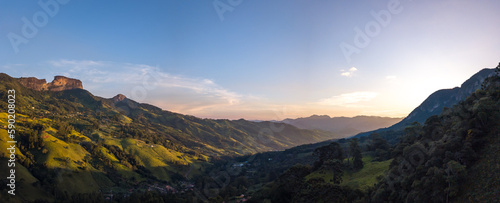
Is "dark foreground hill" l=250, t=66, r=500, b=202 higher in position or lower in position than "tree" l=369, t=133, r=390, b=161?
higher

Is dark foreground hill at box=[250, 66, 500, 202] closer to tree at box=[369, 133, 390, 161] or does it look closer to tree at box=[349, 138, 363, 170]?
tree at box=[349, 138, 363, 170]

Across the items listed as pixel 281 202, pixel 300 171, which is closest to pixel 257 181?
pixel 300 171

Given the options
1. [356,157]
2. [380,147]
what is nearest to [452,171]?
[356,157]

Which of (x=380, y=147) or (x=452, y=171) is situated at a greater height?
(x=452, y=171)

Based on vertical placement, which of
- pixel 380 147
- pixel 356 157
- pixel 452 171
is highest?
pixel 452 171

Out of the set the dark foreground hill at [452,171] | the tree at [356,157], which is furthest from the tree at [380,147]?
the dark foreground hill at [452,171]

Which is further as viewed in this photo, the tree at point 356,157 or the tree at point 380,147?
the tree at point 380,147

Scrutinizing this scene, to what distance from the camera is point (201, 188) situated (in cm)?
19125

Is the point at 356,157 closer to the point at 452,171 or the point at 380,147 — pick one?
the point at 380,147

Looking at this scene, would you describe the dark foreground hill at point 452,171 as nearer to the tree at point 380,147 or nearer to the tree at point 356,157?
the tree at point 356,157

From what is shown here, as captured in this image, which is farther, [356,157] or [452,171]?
[356,157]

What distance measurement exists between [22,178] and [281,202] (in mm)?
153012

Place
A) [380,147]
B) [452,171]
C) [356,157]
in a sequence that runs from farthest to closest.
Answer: [380,147] → [356,157] → [452,171]

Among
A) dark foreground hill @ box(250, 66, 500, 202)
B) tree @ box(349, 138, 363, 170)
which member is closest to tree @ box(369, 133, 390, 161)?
tree @ box(349, 138, 363, 170)
